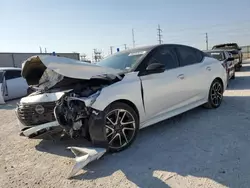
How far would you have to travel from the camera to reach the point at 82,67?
385 cm

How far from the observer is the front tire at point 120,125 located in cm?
379

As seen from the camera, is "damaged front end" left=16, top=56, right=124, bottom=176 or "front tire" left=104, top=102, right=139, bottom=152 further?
"front tire" left=104, top=102, right=139, bottom=152

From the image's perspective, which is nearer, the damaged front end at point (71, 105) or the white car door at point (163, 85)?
the damaged front end at point (71, 105)

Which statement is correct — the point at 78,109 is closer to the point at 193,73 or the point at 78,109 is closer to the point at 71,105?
the point at 71,105

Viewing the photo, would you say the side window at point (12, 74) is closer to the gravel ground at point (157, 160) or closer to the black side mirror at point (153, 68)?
the gravel ground at point (157, 160)

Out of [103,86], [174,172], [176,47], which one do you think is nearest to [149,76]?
[103,86]

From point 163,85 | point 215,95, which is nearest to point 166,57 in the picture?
point 163,85

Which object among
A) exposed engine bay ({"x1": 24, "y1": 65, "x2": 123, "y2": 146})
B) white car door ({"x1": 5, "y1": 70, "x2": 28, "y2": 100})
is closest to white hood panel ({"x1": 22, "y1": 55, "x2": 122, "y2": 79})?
exposed engine bay ({"x1": 24, "y1": 65, "x2": 123, "y2": 146})

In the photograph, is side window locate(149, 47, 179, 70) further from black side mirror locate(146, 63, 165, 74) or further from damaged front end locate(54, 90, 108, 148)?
damaged front end locate(54, 90, 108, 148)

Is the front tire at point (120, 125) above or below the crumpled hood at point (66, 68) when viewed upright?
below

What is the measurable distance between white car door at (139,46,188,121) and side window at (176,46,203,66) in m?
0.23

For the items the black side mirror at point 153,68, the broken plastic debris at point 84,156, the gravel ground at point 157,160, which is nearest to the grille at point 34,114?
the gravel ground at point 157,160

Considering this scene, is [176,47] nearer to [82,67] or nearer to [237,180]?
[82,67]

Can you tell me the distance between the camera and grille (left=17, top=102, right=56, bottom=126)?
381 cm
